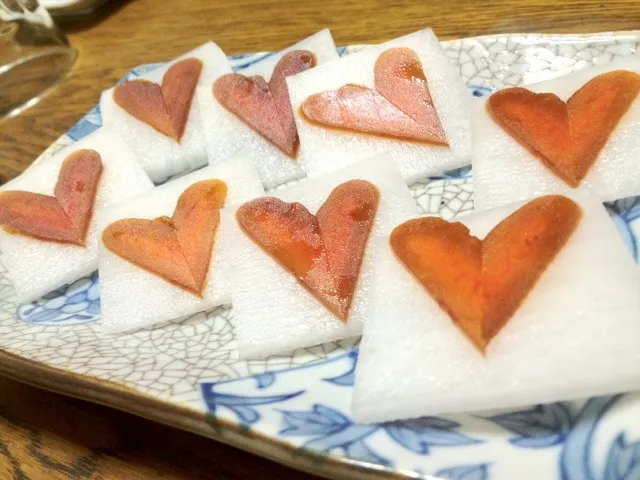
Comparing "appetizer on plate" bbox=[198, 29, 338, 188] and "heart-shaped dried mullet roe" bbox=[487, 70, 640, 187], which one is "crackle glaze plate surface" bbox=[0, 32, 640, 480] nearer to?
"heart-shaped dried mullet roe" bbox=[487, 70, 640, 187]

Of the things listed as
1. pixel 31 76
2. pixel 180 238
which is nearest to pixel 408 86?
pixel 180 238

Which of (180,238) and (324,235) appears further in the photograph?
(180,238)

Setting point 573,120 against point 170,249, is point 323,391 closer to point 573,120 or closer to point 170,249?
point 170,249

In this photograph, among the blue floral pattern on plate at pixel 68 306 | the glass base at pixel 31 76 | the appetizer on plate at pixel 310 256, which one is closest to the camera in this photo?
the appetizer on plate at pixel 310 256

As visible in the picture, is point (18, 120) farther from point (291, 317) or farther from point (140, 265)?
point (291, 317)

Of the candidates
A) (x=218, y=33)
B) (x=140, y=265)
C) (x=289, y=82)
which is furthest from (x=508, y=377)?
(x=218, y=33)

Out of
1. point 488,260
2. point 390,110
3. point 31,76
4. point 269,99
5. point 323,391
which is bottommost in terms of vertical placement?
point 323,391

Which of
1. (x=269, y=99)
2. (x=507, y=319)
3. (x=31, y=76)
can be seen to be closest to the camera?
(x=507, y=319)

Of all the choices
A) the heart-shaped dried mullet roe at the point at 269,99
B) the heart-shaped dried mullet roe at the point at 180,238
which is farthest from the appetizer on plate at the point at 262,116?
the heart-shaped dried mullet roe at the point at 180,238

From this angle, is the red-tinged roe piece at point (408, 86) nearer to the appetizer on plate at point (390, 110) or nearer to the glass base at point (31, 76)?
the appetizer on plate at point (390, 110)
